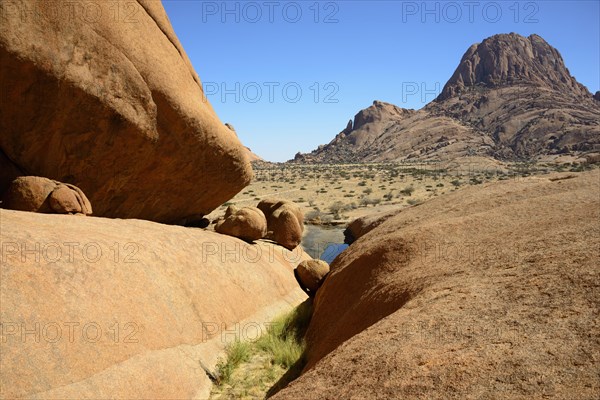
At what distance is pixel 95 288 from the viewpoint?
5.42 meters

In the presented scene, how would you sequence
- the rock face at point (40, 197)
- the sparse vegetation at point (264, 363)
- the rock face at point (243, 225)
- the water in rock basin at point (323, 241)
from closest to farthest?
the sparse vegetation at point (264, 363)
the rock face at point (40, 197)
the rock face at point (243, 225)
the water in rock basin at point (323, 241)

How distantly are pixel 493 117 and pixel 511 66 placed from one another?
94.9ft

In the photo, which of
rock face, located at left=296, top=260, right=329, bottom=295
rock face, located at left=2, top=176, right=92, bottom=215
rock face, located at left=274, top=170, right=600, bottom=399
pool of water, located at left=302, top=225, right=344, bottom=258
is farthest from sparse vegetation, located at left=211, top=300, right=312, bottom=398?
pool of water, located at left=302, top=225, right=344, bottom=258

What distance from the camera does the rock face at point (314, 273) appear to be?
10.2 m

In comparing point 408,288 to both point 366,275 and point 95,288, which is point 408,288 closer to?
point 366,275

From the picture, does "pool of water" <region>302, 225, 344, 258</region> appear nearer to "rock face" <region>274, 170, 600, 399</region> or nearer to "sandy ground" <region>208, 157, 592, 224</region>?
"sandy ground" <region>208, 157, 592, 224</region>

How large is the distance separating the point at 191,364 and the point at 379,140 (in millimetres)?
113798

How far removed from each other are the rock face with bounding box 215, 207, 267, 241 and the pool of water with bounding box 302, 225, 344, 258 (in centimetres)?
663

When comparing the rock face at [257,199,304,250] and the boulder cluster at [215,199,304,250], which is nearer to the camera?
the boulder cluster at [215,199,304,250]

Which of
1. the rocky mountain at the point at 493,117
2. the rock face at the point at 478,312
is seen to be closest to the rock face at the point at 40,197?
the rock face at the point at 478,312

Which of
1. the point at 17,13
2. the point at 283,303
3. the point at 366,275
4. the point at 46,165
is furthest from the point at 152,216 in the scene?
the point at 366,275

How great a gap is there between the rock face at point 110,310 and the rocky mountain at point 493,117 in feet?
234

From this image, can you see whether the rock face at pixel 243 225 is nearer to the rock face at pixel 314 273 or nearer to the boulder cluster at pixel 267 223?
the boulder cluster at pixel 267 223

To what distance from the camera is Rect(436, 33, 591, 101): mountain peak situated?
4498 inches
